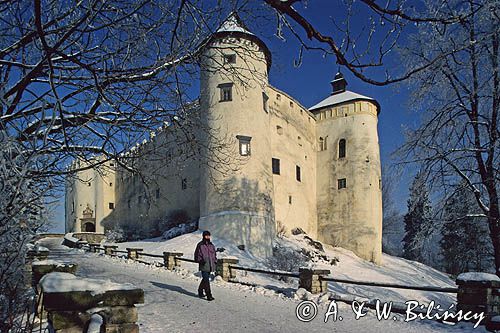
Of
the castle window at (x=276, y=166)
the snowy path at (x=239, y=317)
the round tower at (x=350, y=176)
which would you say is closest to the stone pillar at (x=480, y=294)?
the snowy path at (x=239, y=317)

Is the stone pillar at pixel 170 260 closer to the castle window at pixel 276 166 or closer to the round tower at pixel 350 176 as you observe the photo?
the castle window at pixel 276 166

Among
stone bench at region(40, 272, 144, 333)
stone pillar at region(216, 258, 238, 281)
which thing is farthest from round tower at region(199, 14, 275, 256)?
stone bench at region(40, 272, 144, 333)

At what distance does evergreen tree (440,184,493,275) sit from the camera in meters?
11.0

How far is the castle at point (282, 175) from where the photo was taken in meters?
26.7

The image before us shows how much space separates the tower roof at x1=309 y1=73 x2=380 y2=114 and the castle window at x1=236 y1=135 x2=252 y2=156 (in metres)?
14.7

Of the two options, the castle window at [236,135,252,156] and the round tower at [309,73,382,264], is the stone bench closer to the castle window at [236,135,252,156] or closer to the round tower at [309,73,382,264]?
the castle window at [236,135,252,156]

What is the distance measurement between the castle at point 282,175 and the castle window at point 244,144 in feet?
0.23

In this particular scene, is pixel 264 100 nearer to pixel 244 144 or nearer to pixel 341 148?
pixel 244 144

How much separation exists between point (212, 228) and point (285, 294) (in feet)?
52.1

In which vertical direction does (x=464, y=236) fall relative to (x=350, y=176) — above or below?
below

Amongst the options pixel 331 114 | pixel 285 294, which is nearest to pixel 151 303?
pixel 285 294

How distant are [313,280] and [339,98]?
32.4m

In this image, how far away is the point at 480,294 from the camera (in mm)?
6766

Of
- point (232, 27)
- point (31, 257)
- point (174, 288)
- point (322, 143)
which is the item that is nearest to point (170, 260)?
point (174, 288)
